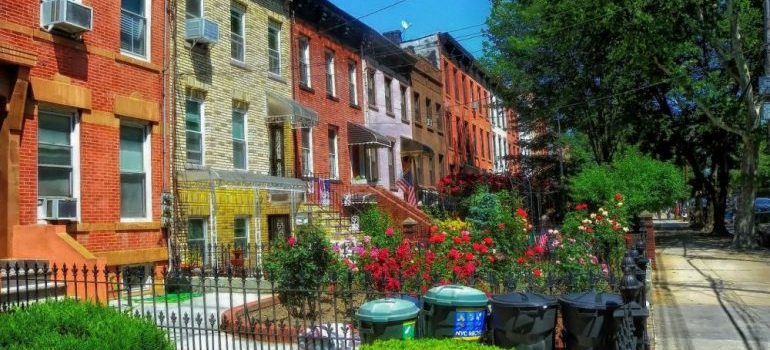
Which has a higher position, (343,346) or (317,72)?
(317,72)

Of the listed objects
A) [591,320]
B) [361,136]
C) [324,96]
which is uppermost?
[324,96]

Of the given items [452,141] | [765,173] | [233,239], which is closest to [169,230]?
[233,239]

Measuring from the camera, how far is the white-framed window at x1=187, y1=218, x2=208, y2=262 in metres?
13.2

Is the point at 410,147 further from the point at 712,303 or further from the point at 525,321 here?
the point at 525,321

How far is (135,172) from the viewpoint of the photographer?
490 inches

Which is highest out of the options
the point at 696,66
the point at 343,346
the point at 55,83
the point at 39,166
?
the point at 696,66

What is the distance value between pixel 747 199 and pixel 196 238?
19.1 meters

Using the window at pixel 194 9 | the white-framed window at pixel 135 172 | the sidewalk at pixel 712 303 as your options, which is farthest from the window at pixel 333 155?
the sidewalk at pixel 712 303

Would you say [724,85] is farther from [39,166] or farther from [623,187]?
[39,166]

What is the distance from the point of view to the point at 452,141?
33875 millimetres

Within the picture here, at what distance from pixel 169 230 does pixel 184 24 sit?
4597 millimetres

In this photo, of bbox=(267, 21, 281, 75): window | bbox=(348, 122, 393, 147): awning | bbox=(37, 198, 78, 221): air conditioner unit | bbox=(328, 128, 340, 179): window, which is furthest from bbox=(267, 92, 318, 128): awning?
bbox=(37, 198, 78, 221): air conditioner unit

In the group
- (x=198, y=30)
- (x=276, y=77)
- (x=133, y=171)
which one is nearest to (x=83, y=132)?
(x=133, y=171)

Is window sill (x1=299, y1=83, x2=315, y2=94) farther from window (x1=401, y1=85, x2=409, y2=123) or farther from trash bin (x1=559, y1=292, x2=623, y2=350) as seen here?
trash bin (x1=559, y1=292, x2=623, y2=350)
